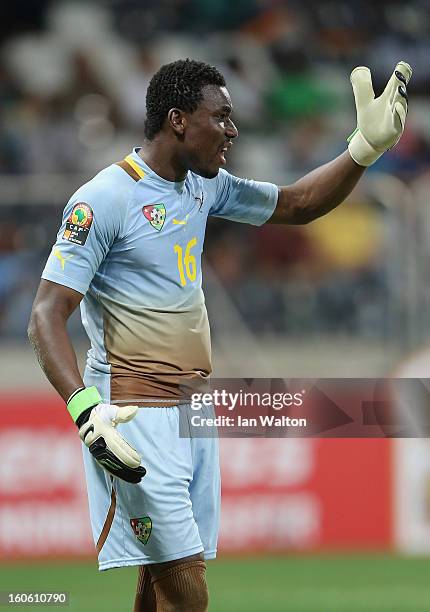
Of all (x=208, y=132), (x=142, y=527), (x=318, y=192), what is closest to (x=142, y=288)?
(x=208, y=132)

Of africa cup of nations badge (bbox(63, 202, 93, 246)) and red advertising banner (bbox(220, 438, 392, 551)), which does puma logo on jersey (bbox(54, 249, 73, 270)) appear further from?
red advertising banner (bbox(220, 438, 392, 551))

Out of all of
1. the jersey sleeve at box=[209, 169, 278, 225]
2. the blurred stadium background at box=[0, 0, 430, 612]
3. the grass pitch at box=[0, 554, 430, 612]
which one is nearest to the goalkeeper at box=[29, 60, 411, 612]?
the jersey sleeve at box=[209, 169, 278, 225]

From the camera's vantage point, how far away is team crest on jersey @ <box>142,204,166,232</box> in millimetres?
4574

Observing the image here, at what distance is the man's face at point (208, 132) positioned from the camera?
4.61 meters

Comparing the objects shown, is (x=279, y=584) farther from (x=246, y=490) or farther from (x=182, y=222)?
(x=182, y=222)

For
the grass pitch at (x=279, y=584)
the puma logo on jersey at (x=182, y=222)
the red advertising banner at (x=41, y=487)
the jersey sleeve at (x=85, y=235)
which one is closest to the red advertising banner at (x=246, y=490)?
the red advertising banner at (x=41, y=487)

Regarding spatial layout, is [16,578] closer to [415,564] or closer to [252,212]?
[415,564]

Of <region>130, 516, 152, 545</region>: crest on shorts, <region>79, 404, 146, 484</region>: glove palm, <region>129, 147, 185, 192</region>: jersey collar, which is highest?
<region>129, 147, 185, 192</region>: jersey collar

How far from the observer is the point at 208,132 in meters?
4.61

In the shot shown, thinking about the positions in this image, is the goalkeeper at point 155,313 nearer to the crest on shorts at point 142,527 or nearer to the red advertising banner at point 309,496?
the crest on shorts at point 142,527

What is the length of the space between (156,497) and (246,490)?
4821mm

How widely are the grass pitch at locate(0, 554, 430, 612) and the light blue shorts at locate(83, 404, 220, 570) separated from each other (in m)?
2.97

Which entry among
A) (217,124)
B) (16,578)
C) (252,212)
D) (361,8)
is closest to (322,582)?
(16,578)

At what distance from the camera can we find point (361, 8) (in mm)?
14516
